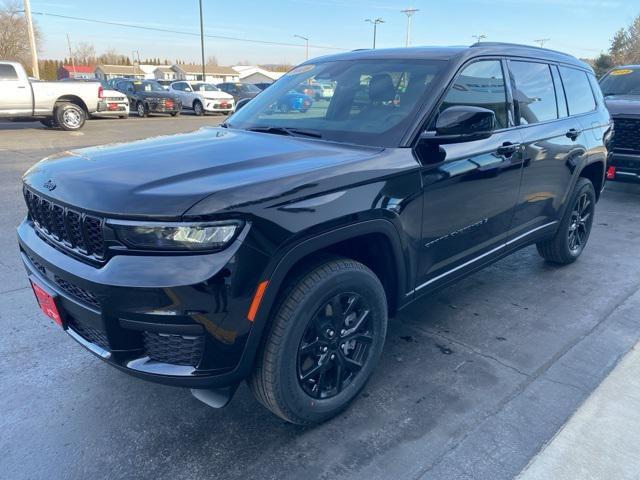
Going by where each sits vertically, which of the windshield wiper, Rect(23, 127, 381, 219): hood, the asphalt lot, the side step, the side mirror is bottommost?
A: the asphalt lot

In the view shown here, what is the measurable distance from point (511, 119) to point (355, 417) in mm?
2286

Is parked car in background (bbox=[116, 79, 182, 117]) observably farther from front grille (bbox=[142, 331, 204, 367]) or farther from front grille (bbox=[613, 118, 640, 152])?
front grille (bbox=[142, 331, 204, 367])

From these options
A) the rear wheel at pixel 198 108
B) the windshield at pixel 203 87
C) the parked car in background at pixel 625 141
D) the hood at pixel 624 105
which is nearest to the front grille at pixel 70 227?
the parked car in background at pixel 625 141

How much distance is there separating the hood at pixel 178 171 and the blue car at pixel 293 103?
1.74ft

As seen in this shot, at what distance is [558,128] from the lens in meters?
4.06

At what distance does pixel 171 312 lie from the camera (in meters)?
1.98

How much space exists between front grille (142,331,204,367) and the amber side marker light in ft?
0.72

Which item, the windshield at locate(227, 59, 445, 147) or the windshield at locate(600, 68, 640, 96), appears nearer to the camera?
the windshield at locate(227, 59, 445, 147)

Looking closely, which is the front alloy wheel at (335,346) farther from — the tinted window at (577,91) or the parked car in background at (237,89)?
the parked car in background at (237,89)

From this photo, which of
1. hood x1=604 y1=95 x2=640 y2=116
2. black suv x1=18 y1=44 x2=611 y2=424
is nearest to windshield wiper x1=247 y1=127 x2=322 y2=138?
black suv x1=18 y1=44 x2=611 y2=424

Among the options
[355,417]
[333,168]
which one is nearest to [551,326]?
[355,417]

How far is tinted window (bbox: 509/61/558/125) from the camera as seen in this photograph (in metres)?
3.66

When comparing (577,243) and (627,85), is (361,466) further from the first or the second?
(627,85)

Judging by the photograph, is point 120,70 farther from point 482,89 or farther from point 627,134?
point 482,89
